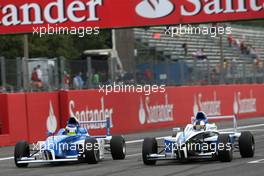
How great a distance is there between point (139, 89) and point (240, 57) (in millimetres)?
21983

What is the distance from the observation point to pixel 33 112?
83.7 ft

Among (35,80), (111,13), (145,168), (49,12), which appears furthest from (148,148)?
(49,12)

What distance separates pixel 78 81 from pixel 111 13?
285cm

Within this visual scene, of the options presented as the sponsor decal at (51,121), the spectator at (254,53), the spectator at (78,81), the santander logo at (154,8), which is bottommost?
the sponsor decal at (51,121)

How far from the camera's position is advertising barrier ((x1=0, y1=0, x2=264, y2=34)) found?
2578cm

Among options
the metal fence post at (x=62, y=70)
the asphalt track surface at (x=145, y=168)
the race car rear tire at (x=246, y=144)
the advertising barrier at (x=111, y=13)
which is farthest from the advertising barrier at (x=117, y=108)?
the race car rear tire at (x=246, y=144)

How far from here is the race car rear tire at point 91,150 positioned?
52.5 ft

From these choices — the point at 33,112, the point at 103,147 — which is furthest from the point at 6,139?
the point at 103,147

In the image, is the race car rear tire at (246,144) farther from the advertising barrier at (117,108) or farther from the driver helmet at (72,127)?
the advertising barrier at (117,108)

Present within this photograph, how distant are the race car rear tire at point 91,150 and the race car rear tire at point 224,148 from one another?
245 centimetres

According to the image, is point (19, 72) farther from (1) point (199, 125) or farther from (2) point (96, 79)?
(1) point (199, 125)

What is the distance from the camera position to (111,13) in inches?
1061

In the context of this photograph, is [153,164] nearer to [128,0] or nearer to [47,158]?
[47,158]

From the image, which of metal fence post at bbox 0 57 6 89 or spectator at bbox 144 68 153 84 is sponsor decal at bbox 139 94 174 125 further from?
metal fence post at bbox 0 57 6 89
